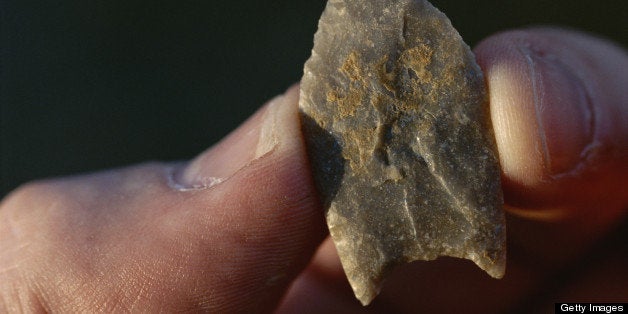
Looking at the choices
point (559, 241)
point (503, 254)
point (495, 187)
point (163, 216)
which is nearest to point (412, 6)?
point (495, 187)

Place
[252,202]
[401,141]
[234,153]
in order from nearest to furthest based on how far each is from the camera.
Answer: [401,141] → [252,202] → [234,153]

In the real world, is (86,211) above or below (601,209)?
above

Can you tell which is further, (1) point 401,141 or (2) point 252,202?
(2) point 252,202

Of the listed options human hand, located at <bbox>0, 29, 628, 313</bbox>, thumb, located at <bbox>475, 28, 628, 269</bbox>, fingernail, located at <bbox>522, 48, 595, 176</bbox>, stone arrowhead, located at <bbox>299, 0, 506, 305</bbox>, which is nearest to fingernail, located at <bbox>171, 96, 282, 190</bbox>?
human hand, located at <bbox>0, 29, 628, 313</bbox>

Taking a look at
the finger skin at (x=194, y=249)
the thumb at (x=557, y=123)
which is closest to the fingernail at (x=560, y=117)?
the thumb at (x=557, y=123)

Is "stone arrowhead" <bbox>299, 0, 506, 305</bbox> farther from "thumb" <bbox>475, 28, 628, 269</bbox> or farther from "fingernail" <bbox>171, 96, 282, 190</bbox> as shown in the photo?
"fingernail" <bbox>171, 96, 282, 190</bbox>

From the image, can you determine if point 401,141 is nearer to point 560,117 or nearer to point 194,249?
point 560,117

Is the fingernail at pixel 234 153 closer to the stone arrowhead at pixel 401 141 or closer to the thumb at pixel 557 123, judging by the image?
the stone arrowhead at pixel 401 141

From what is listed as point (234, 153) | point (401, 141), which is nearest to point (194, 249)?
point (234, 153)

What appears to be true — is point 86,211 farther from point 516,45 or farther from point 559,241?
point 559,241
